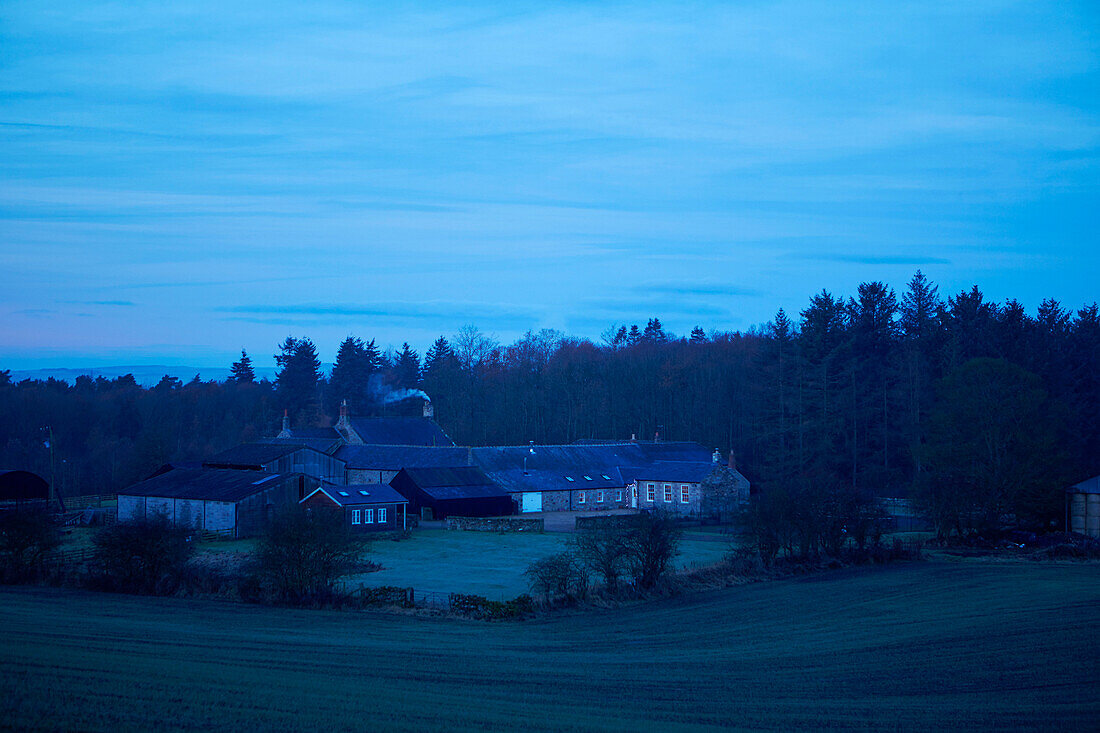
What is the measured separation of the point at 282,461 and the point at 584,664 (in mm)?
35916

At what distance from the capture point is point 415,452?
57188 mm

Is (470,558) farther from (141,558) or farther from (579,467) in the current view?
(579,467)

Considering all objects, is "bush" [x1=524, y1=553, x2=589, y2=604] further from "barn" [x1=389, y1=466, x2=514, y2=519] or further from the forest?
"barn" [x1=389, y1=466, x2=514, y2=519]

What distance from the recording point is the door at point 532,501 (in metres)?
53.4

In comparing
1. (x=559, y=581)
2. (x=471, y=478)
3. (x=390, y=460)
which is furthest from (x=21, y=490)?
(x=559, y=581)

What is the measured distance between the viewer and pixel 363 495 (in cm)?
4534

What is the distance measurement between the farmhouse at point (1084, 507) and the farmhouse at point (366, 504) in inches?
1225

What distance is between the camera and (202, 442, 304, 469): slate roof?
51438mm

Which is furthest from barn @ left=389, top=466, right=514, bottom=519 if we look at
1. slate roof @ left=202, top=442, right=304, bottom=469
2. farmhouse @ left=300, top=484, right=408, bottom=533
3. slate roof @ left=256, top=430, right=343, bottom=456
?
slate roof @ left=256, top=430, right=343, bottom=456

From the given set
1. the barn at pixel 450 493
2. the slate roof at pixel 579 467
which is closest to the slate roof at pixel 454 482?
the barn at pixel 450 493

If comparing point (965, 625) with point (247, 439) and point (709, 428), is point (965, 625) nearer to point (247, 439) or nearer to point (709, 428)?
point (709, 428)

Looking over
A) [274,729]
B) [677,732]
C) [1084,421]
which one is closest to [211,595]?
[274,729]

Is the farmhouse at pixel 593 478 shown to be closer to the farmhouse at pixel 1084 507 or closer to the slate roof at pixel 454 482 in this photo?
the slate roof at pixel 454 482

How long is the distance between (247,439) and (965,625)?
Answer: 77.0m
